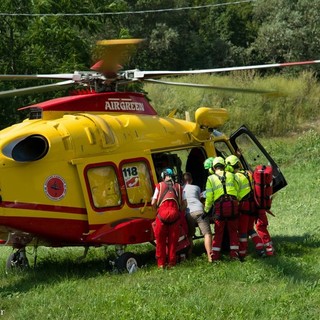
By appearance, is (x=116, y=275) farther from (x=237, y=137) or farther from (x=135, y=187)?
(x=237, y=137)

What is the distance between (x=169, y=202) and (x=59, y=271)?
211cm

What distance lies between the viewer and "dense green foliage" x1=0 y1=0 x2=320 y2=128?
27562mm

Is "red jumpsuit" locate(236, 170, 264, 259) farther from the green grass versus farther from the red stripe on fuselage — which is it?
the green grass

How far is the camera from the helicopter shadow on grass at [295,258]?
1085 centimetres

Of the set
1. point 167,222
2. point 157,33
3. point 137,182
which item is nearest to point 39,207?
point 137,182

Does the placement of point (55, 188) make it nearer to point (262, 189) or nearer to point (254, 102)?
point (262, 189)

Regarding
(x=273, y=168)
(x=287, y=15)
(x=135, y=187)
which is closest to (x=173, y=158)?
(x=135, y=187)

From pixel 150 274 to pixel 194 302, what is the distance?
6.85 feet

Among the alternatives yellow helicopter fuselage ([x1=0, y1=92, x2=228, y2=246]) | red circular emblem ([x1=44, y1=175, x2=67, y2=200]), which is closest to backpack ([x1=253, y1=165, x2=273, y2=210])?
yellow helicopter fuselage ([x1=0, y1=92, x2=228, y2=246])

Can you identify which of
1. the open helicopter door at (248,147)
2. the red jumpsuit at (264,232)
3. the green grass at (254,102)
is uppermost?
the open helicopter door at (248,147)

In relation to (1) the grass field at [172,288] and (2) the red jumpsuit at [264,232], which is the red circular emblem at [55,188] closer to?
(1) the grass field at [172,288]

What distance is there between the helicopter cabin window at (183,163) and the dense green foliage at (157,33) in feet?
41.4

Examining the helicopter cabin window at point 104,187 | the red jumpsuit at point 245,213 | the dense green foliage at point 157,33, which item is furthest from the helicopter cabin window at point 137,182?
the dense green foliage at point 157,33

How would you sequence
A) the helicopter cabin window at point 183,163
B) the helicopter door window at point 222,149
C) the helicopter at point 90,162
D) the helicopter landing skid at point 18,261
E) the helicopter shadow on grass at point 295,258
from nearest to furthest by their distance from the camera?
the helicopter shadow on grass at point 295,258
the helicopter at point 90,162
the helicopter landing skid at point 18,261
the helicopter cabin window at point 183,163
the helicopter door window at point 222,149
